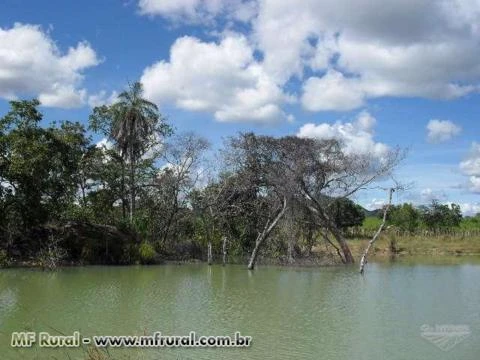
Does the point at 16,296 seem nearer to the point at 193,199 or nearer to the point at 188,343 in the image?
the point at 188,343

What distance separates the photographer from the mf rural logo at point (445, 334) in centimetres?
1452

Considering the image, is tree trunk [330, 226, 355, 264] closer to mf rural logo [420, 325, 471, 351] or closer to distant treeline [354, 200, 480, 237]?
mf rural logo [420, 325, 471, 351]

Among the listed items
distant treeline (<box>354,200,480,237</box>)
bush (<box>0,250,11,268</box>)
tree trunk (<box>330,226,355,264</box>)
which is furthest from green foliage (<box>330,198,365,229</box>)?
bush (<box>0,250,11,268</box>)

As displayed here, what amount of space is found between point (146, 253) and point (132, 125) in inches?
406

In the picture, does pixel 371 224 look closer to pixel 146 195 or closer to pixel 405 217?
pixel 405 217

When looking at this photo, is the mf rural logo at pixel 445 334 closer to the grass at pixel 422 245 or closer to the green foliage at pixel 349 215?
the grass at pixel 422 245

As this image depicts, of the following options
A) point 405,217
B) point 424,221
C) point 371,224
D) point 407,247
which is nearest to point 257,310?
point 407,247


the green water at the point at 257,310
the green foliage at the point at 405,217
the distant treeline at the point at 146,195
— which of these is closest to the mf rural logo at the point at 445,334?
the green water at the point at 257,310

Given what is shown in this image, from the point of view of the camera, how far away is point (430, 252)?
58.4 m

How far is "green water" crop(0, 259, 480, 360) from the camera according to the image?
1345cm

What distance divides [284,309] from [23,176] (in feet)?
62.8

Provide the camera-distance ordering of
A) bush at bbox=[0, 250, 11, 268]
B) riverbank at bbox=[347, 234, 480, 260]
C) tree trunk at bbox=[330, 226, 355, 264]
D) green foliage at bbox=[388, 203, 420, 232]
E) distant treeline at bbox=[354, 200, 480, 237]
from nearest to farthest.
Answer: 1. bush at bbox=[0, 250, 11, 268]
2. tree trunk at bbox=[330, 226, 355, 264]
3. riverbank at bbox=[347, 234, 480, 260]
4. distant treeline at bbox=[354, 200, 480, 237]
5. green foliage at bbox=[388, 203, 420, 232]

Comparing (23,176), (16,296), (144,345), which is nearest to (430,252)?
(23,176)

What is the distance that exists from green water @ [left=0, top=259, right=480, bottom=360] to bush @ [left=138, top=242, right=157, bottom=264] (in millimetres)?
5004
